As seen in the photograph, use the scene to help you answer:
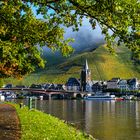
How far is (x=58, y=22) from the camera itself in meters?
18.7

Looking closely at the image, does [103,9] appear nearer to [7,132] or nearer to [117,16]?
[117,16]

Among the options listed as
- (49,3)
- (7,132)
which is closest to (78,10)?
(49,3)

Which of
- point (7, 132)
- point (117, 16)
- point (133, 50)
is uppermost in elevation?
point (117, 16)

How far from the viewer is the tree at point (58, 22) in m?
15.1

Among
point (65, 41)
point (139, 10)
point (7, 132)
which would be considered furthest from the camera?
point (7, 132)

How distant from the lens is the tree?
15086 mm

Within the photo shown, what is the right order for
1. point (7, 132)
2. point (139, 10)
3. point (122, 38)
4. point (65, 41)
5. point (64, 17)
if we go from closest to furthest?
1. point (139, 10)
2. point (122, 38)
3. point (64, 17)
4. point (65, 41)
5. point (7, 132)

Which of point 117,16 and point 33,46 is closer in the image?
point 117,16

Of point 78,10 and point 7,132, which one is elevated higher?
point 78,10

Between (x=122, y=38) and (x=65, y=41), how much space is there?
431 centimetres

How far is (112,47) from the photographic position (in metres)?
17.8

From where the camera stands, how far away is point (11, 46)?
17.1m

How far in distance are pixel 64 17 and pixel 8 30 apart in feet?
8.85

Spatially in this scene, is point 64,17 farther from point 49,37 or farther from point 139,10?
point 139,10
